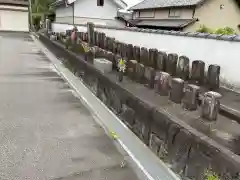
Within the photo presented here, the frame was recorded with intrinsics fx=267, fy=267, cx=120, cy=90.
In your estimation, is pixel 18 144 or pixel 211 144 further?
pixel 18 144

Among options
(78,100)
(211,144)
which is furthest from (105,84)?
(211,144)

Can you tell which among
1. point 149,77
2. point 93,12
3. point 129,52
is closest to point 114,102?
point 149,77

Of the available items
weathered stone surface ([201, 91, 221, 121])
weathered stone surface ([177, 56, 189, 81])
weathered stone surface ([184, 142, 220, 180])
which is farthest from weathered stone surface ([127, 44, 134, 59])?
weathered stone surface ([184, 142, 220, 180])

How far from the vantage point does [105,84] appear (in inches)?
298

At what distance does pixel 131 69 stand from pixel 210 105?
3393 mm

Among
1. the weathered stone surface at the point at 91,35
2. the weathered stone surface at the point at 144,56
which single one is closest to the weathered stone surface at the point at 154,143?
the weathered stone surface at the point at 144,56

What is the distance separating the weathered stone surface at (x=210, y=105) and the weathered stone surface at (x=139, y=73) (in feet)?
8.40

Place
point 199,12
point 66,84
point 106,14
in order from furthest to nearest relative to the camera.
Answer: point 106,14
point 199,12
point 66,84

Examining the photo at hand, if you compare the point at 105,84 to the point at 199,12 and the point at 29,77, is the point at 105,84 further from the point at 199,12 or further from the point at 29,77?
the point at 199,12

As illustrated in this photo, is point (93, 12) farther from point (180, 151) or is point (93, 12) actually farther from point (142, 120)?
point (180, 151)

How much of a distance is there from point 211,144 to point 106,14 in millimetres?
26991

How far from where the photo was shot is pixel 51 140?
5156 millimetres

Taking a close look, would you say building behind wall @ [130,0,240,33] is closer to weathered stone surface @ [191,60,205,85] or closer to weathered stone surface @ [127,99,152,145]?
weathered stone surface @ [191,60,205,85]

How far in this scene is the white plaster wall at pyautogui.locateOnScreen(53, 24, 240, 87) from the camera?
21.4 feet
